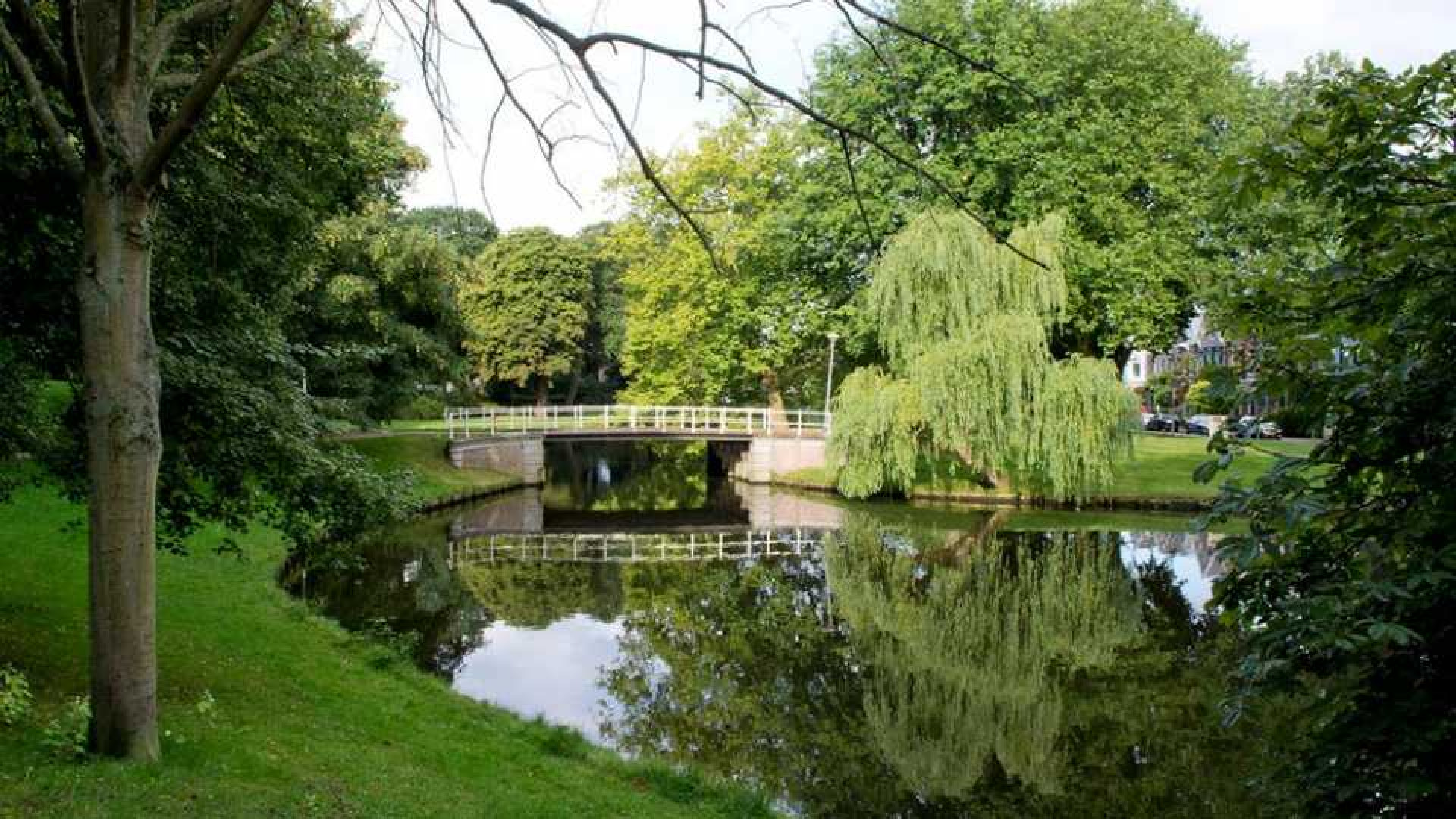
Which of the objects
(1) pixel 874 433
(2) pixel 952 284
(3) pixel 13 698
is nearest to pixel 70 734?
(3) pixel 13 698

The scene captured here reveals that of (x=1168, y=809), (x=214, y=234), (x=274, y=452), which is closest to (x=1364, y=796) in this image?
(x=1168, y=809)

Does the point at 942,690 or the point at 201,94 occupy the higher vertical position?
the point at 201,94

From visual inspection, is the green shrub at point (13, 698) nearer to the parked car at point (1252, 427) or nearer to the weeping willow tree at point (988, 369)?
the parked car at point (1252, 427)

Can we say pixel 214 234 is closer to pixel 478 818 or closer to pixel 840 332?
pixel 478 818

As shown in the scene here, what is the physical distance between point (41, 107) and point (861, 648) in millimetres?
11111

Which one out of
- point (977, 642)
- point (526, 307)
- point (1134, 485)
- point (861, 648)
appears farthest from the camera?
point (526, 307)

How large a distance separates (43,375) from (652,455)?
4488 centimetres

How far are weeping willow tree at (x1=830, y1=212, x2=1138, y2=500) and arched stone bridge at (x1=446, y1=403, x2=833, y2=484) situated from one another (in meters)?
7.81

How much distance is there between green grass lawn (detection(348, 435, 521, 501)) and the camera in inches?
1111

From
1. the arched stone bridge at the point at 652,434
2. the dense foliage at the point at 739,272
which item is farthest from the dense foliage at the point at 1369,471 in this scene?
the arched stone bridge at the point at 652,434

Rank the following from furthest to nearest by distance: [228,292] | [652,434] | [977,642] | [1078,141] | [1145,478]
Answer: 1. [652,434]
2. [1145,478]
3. [1078,141]
4. [977,642]
5. [228,292]

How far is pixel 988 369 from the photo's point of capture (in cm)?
2494

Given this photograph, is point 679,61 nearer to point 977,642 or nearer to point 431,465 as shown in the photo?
point 977,642

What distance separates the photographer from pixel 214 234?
848 centimetres
